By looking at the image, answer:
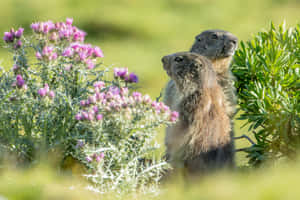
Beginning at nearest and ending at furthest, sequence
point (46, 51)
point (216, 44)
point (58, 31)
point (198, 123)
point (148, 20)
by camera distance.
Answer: point (46, 51)
point (58, 31)
point (198, 123)
point (216, 44)
point (148, 20)

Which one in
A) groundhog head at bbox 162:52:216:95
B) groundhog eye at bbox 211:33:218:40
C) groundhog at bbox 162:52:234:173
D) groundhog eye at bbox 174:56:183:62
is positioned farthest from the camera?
groundhog eye at bbox 211:33:218:40

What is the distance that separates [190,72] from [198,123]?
19.7 inches

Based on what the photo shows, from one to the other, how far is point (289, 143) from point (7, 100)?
261 cm

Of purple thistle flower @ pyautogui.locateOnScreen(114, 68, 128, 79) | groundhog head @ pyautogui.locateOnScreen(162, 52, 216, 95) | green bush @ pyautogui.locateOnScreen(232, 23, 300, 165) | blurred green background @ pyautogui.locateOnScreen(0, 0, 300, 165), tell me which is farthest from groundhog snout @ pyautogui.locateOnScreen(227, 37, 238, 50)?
blurred green background @ pyautogui.locateOnScreen(0, 0, 300, 165)

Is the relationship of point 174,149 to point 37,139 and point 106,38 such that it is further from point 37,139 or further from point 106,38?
point 106,38

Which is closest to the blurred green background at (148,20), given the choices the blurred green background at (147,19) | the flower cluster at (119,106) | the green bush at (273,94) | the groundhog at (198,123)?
the blurred green background at (147,19)

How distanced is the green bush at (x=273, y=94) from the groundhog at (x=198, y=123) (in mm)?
354

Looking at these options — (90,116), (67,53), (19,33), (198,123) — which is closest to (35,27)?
(19,33)

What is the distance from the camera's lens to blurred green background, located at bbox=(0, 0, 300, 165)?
17.1 metres

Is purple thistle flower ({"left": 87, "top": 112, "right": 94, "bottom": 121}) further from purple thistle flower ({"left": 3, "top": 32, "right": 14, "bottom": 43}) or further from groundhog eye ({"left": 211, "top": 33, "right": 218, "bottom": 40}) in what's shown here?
groundhog eye ({"left": 211, "top": 33, "right": 218, "bottom": 40})

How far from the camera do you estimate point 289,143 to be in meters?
4.01

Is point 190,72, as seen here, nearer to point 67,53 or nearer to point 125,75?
point 125,75

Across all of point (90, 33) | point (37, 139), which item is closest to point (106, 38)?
point (90, 33)

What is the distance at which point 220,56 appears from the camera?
4.67m
